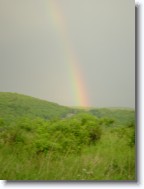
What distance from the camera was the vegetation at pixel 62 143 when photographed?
9.75 feet

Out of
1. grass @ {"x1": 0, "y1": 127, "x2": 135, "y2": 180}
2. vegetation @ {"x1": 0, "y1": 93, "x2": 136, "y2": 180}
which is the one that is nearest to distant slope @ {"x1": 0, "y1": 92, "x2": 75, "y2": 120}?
vegetation @ {"x1": 0, "y1": 93, "x2": 136, "y2": 180}

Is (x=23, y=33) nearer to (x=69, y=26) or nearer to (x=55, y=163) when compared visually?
(x=69, y=26)

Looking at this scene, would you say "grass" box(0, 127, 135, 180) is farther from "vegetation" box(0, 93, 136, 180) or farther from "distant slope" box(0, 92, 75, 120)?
"distant slope" box(0, 92, 75, 120)

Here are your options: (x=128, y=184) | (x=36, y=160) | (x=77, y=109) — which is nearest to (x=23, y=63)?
(x=77, y=109)

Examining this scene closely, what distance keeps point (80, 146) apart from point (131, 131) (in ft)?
1.73

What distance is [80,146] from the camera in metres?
3.05

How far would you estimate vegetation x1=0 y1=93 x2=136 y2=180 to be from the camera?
2.97m

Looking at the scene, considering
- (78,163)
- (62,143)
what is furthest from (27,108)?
(78,163)

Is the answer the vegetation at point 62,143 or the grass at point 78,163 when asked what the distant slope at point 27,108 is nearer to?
the vegetation at point 62,143

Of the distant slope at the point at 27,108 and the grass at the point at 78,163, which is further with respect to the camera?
the distant slope at the point at 27,108

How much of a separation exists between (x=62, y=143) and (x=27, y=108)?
51 cm

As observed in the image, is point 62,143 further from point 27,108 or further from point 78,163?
point 27,108

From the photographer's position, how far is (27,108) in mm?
3117

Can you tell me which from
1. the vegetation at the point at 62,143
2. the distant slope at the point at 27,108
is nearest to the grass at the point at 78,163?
the vegetation at the point at 62,143
